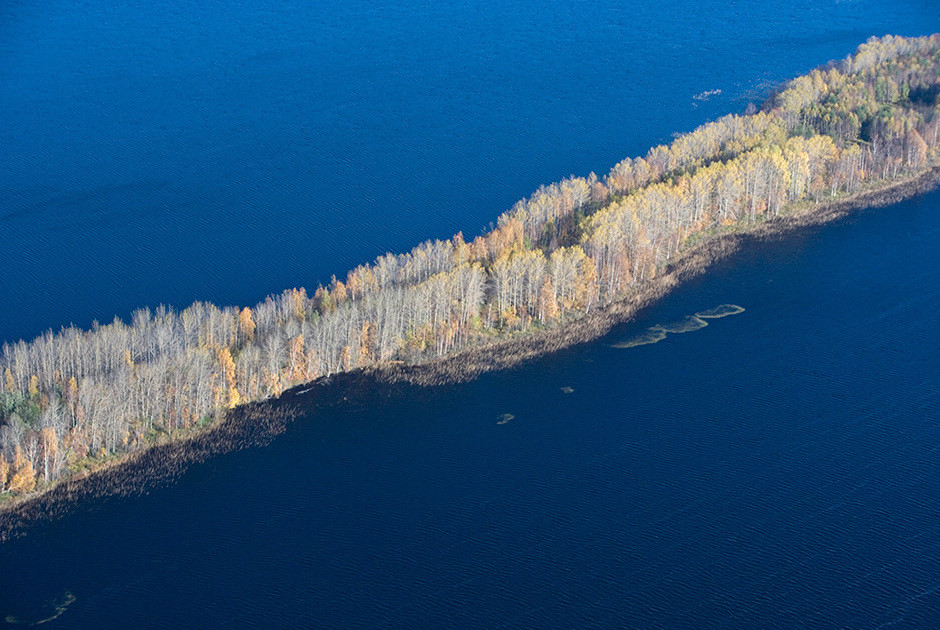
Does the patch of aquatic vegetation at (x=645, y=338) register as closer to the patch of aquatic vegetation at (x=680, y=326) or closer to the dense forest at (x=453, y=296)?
the patch of aquatic vegetation at (x=680, y=326)

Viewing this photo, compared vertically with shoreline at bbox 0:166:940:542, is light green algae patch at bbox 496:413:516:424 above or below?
below

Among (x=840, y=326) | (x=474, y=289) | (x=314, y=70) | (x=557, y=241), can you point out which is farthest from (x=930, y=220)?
(x=314, y=70)

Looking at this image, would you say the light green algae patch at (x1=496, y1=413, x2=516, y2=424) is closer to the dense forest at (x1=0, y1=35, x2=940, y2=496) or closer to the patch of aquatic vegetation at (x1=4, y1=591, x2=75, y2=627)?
the dense forest at (x1=0, y1=35, x2=940, y2=496)

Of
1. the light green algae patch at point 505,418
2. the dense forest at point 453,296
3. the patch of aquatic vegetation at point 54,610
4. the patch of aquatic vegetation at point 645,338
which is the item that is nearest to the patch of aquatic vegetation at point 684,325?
the patch of aquatic vegetation at point 645,338

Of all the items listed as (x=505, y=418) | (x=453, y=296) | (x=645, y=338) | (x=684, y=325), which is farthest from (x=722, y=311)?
(x=505, y=418)

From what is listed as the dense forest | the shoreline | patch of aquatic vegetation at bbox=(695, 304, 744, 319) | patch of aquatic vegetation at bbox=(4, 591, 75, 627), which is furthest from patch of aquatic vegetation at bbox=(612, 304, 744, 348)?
patch of aquatic vegetation at bbox=(4, 591, 75, 627)

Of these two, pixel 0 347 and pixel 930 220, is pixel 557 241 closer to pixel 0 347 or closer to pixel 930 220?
pixel 930 220
